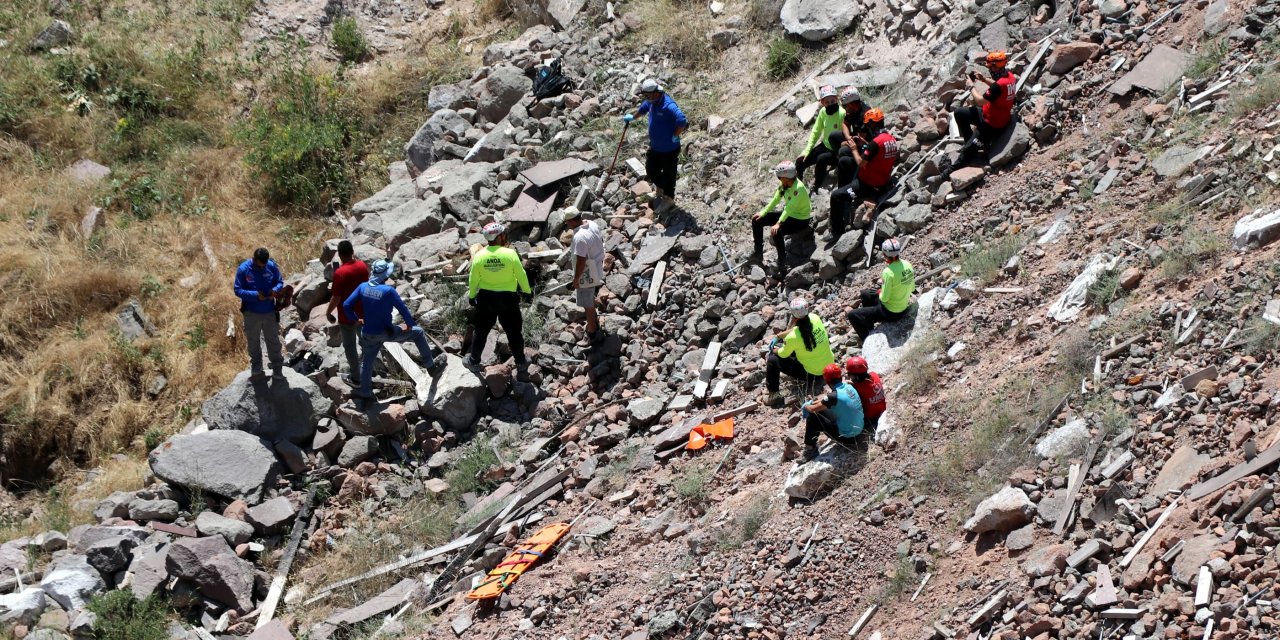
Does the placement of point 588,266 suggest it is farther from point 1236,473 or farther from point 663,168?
point 1236,473

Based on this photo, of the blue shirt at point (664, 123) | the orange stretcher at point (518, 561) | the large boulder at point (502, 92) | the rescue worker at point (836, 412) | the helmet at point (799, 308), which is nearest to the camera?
the rescue worker at point (836, 412)

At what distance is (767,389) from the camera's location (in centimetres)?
989

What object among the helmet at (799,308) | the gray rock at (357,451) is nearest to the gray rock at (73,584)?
the gray rock at (357,451)

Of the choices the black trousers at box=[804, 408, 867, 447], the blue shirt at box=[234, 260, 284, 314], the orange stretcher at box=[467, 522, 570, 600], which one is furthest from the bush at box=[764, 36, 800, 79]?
the orange stretcher at box=[467, 522, 570, 600]

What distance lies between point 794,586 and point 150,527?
6202 mm

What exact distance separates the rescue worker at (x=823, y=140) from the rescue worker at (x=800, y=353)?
103 inches

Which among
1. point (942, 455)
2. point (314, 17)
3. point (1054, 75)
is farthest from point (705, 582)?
point (314, 17)

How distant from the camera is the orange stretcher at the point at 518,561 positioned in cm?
880

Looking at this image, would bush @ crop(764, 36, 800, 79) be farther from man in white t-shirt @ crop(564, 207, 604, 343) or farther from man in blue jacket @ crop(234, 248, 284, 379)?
man in blue jacket @ crop(234, 248, 284, 379)

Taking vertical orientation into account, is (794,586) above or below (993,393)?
below

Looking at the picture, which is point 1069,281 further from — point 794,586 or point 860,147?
point 794,586

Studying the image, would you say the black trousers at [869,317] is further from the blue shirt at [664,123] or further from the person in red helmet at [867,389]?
the blue shirt at [664,123]

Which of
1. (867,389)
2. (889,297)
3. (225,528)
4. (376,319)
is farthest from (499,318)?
(867,389)

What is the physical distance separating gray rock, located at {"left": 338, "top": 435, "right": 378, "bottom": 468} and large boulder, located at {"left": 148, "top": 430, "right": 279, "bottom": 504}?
2.18 feet
